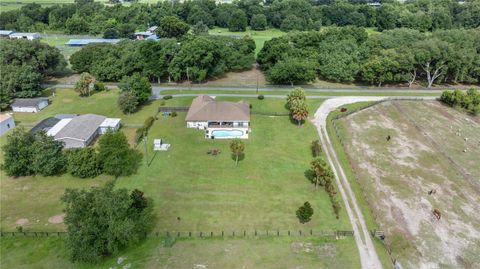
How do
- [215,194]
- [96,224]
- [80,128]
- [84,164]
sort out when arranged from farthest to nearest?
1. [80,128]
2. [84,164]
3. [215,194]
4. [96,224]

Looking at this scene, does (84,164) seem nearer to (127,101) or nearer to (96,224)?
(96,224)

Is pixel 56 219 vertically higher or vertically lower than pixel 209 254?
higher

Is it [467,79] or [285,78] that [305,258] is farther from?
[467,79]

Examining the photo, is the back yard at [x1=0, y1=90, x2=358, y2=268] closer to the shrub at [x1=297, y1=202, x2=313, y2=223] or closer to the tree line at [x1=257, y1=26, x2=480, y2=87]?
the shrub at [x1=297, y1=202, x2=313, y2=223]

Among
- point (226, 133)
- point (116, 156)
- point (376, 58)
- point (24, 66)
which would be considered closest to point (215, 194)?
point (116, 156)

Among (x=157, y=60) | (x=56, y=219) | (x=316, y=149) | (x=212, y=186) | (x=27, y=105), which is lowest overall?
(x=56, y=219)

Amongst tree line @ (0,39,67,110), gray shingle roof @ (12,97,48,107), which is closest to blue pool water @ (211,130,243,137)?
gray shingle roof @ (12,97,48,107)
